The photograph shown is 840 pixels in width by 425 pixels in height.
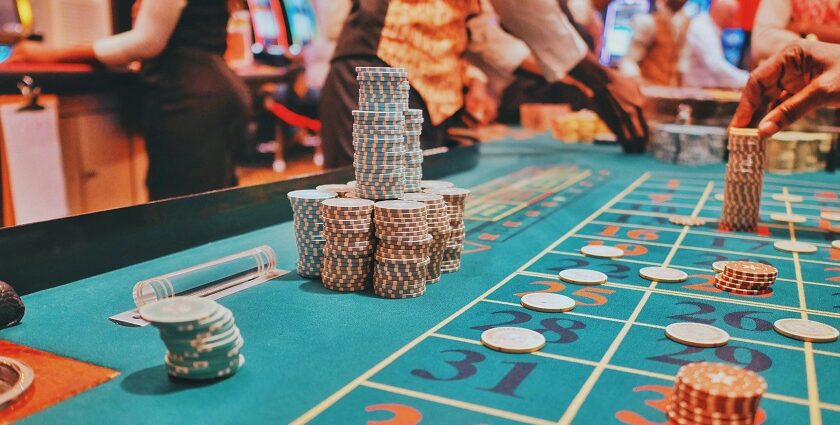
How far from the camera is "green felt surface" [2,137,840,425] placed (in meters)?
1.43

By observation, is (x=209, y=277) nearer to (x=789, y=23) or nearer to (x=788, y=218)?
(x=788, y=218)

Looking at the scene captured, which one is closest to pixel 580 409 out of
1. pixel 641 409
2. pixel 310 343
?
pixel 641 409

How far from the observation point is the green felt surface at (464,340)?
1427 mm

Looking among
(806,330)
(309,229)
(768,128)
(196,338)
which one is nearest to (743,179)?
(768,128)

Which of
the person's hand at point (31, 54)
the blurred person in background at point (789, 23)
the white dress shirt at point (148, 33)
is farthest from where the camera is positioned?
the blurred person in background at point (789, 23)

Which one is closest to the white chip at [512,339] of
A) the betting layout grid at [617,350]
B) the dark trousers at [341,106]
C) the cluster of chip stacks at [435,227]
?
the betting layout grid at [617,350]

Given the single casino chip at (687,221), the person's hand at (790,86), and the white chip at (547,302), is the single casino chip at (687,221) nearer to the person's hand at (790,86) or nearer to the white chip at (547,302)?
the person's hand at (790,86)

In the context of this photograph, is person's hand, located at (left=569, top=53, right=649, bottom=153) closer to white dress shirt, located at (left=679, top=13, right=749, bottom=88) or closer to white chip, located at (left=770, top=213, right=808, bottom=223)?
white chip, located at (left=770, top=213, right=808, bottom=223)

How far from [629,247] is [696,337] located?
106 centimetres

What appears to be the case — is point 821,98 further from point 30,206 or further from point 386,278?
point 30,206

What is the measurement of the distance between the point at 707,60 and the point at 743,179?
23.6 ft

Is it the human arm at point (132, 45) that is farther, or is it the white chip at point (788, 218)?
the human arm at point (132, 45)

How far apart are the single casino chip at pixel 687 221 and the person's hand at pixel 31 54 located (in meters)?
3.31

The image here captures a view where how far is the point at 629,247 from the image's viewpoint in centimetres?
284
